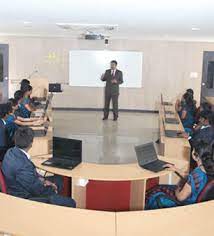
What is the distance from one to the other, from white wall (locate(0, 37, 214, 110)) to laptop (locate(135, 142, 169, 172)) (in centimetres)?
764

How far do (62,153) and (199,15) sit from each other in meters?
2.23

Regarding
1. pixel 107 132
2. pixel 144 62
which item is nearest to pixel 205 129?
pixel 107 132

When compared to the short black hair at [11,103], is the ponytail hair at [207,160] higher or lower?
lower

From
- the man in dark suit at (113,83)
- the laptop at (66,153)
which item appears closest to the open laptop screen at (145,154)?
the laptop at (66,153)

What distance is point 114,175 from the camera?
371 centimetres

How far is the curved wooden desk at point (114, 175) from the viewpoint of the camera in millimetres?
3671

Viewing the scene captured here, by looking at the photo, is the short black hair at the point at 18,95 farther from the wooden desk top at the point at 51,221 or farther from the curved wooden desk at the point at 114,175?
the wooden desk top at the point at 51,221

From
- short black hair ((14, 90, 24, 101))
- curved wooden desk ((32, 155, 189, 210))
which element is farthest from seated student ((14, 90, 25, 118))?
curved wooden desk ((32, 155, 189, 210))

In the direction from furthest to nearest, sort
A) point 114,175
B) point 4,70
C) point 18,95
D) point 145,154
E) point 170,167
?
1. point 4,70
2. point 18,95
3. point 145,154
4. point 170,167
5. point 114,175

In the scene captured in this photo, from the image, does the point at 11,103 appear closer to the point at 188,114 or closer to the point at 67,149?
the point at 67,149

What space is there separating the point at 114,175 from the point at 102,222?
1115mm

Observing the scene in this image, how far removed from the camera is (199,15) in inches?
167

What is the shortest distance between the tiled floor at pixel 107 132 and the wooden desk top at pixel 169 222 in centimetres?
365

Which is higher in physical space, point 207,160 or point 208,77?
point 208,77
